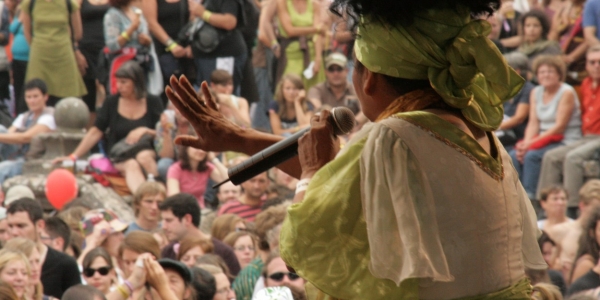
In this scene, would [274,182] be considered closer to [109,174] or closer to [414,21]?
[109,174]

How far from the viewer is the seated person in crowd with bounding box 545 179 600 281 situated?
7641 mm

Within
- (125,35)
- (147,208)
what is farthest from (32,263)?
(125,35)

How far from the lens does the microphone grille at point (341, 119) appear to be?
307 cm

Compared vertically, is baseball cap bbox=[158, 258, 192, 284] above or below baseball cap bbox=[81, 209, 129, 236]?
above

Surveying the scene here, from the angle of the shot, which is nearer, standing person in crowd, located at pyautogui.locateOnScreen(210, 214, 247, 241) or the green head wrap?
the green head wrap

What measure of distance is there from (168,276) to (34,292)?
96 cm

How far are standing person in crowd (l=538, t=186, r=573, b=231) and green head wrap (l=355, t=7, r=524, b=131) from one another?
18.8 ft

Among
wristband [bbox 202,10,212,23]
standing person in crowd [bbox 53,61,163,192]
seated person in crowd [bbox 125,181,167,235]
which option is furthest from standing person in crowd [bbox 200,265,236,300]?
wristband [bbox 202,10,212,23]

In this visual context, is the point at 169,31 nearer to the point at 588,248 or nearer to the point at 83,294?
the point at 588,248

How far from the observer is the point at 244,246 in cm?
805

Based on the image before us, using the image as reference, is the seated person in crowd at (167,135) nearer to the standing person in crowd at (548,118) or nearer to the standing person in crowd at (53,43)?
the standing person in crowd at (53,43)

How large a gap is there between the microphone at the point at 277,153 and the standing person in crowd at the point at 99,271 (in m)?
3.78

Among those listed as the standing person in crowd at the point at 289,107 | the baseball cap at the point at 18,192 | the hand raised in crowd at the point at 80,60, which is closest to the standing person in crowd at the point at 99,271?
the baseball cap at the point at 18,192

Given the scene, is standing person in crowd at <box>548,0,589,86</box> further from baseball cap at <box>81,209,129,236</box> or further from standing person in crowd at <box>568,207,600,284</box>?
baseball cap at <box>81,209,129,236</box>
